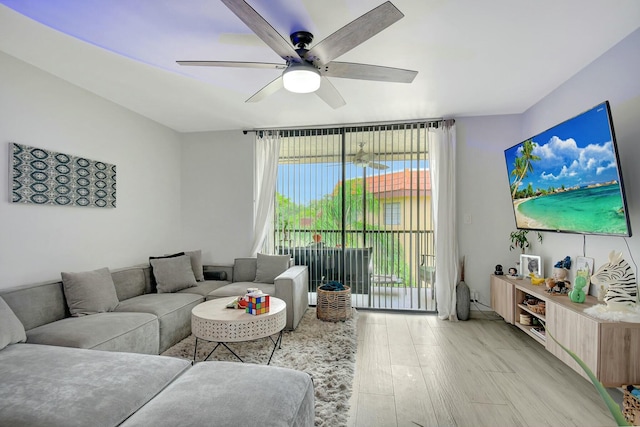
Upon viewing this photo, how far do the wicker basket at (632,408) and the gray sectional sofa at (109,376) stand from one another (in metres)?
1.85

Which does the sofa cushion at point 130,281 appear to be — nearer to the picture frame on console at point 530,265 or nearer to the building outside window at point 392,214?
the building outside window at point 392,214

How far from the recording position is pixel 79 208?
121 inches

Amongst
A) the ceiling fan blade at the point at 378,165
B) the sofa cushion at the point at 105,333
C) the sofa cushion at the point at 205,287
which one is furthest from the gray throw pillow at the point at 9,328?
the ceiling fan blade at the point at 378,165

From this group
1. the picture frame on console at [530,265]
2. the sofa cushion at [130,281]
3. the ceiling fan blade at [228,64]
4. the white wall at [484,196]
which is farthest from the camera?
the white wall at [484,196]

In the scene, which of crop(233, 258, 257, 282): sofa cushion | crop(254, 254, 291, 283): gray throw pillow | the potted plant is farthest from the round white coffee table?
the potted plant

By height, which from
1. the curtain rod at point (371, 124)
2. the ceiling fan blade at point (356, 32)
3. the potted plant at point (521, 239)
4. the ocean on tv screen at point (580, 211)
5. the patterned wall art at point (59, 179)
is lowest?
the potted plant at point (521, 239)

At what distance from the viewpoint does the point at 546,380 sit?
2.44 m

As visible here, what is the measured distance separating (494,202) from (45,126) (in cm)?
474

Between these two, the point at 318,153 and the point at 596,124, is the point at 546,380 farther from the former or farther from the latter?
the point at 318,153

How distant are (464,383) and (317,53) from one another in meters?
2.58

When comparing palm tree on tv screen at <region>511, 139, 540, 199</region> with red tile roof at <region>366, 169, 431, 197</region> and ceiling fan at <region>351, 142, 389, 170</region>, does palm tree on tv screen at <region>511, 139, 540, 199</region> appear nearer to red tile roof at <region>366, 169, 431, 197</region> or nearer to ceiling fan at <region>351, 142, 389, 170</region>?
red tile roof at <region>366, 169, 431, 197</region>

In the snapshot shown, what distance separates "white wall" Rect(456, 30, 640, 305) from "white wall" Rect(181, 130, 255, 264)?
2888 mm

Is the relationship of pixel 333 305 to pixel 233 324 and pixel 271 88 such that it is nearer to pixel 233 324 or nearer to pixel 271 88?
pixel 233 324

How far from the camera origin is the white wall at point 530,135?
88.2 inches
